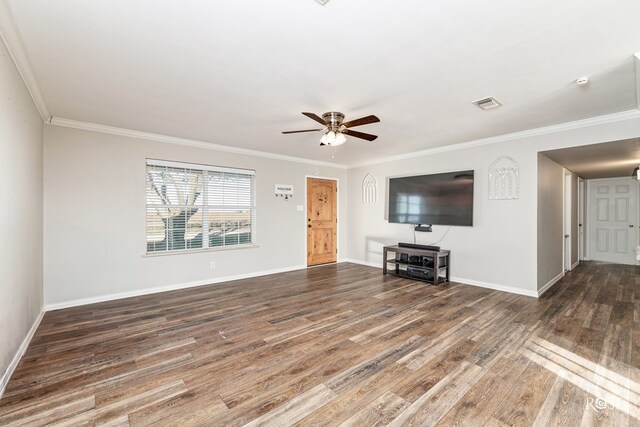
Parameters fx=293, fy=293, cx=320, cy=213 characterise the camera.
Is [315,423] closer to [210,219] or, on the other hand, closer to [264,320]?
[264,320]

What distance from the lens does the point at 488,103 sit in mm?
3230

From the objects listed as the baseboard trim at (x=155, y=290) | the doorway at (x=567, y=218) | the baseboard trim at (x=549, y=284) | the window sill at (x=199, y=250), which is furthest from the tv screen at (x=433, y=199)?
the window sill at (x=199, y=250)

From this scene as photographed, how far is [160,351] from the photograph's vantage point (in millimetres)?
2689

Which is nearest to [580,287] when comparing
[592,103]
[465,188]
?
[465,188]

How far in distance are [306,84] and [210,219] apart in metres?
3.32

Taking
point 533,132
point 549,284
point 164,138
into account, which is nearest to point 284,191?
point 164,138

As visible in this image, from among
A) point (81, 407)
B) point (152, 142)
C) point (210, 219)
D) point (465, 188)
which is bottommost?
point (81, 407)

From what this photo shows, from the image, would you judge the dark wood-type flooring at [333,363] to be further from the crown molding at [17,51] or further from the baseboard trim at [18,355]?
the crown molding at [17,51]

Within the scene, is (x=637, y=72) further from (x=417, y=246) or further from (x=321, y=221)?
(x=321, y=221)

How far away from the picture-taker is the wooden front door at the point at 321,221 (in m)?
6.71

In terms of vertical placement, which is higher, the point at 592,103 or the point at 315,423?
the point at 592,103

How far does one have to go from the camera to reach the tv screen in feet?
16.9

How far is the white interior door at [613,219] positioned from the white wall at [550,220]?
2872 mm

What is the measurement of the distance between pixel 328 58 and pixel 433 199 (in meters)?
3.94
